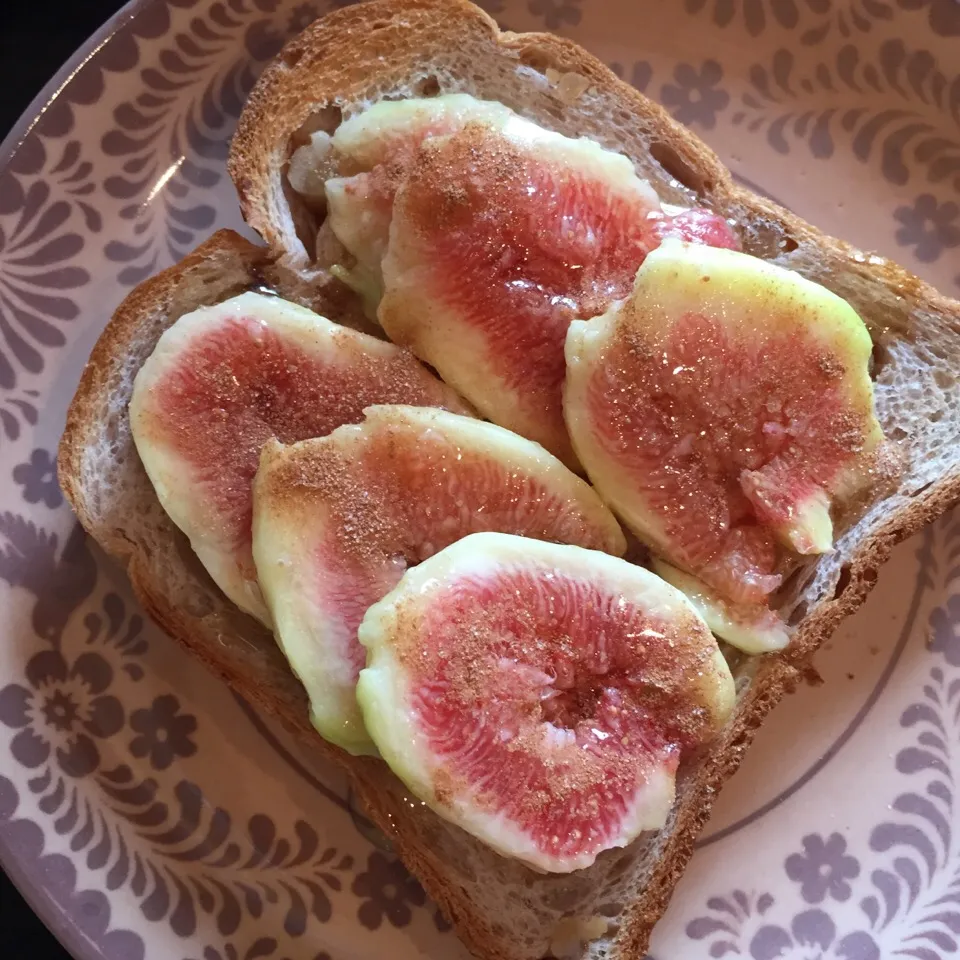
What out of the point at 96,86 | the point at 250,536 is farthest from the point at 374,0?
the point at 250,536

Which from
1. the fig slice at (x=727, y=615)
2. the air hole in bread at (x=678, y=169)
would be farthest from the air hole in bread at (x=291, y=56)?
the fig slice at (x=727, y=615)

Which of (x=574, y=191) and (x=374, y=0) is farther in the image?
(x=374, y=0)

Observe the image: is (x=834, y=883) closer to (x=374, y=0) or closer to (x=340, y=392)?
(x=340, y=392)

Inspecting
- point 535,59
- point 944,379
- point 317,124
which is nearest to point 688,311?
point 944,379

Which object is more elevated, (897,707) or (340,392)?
(340,392)

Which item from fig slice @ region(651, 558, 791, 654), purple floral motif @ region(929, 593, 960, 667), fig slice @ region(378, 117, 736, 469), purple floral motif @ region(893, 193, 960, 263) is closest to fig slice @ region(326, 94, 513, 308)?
fig slice @ region(378, 117, 736, 469)

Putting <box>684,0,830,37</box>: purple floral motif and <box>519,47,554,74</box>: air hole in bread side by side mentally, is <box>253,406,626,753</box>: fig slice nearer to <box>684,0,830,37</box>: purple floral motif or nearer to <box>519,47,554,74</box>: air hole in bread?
<box>519,47,554,74</box>: air hole in bread

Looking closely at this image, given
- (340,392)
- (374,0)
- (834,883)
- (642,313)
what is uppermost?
(374,0)
